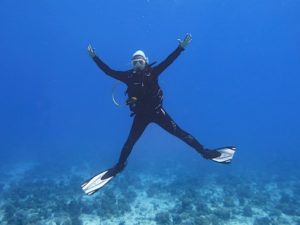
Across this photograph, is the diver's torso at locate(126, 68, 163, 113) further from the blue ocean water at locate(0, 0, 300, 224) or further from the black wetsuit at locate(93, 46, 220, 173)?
the blue ocean water at locate(0, 0, 300, 224)

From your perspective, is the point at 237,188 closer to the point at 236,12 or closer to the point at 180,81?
the point at 236,12

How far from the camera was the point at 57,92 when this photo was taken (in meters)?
129

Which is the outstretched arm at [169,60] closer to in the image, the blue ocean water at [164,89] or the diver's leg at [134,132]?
the diver's leg at [134,132]

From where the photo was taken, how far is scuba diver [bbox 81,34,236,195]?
7.89 metres

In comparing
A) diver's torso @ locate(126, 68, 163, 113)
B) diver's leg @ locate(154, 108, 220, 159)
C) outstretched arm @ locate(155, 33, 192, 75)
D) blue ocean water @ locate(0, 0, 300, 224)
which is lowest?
diver's leg @ locate(154, 108, 220, 159)

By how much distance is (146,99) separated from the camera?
7992mm

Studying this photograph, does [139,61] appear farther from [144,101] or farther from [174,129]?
[174,129]

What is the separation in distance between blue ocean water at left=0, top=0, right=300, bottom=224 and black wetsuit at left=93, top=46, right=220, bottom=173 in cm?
748

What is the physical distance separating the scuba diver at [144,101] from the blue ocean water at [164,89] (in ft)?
23.6

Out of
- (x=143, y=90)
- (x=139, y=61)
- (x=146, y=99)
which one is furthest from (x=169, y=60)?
(x=146, y=99)

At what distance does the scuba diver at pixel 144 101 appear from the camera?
789 centimetres

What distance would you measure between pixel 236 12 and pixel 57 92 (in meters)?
71.9

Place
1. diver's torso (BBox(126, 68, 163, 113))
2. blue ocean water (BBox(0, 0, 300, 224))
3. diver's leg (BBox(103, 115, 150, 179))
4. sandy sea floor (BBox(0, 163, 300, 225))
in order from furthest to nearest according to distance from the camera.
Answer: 1. blue ocean water (BBox(0, 0, 300, 224))
2. sandy sea floor (BBox(0, 163, 300, 225))
3. diver's leg (BBox(103, 115, 150, 179))
4. diver's torso (BBox(126, 68, 163, 113))

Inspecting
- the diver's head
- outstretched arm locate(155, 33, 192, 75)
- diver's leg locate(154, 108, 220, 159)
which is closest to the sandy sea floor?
diver's leg locate(154, 108, 220, 159)
